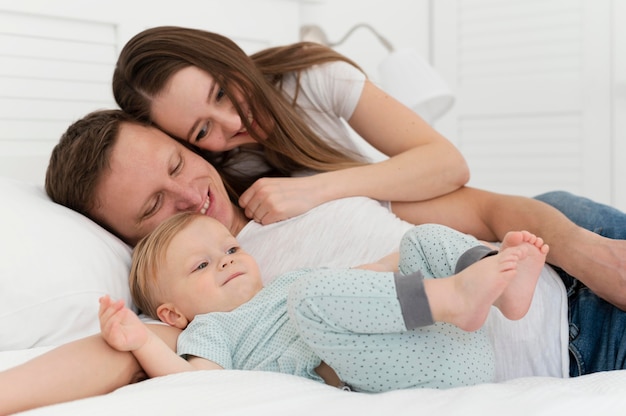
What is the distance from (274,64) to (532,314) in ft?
2.93

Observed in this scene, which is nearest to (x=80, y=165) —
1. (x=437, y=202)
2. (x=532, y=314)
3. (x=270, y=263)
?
(x=270, y=263)

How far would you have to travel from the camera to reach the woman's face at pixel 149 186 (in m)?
1.55

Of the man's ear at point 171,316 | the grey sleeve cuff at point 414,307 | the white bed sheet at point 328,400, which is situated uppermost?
the grey sleeve cuff at point 414,307

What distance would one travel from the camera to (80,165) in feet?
5.14

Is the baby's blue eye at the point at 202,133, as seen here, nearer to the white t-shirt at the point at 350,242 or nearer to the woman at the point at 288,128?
the woman at the point at 288,128

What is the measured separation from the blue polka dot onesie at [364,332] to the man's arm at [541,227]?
0.29m

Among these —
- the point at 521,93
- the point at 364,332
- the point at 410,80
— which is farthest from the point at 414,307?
the point at 521,93

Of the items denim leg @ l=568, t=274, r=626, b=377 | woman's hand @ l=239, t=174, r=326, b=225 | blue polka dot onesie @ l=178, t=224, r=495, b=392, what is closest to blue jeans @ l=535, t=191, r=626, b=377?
denim leg @ l=568, t=274, r=626, b=377

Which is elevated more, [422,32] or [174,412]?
[422,32]

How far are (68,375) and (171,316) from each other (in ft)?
1.03

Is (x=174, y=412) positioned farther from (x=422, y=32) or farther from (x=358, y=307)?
(x=422, y=32)

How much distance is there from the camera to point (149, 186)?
1.55 m

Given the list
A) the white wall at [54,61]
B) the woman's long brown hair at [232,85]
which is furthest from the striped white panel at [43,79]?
the woman's long brown hair at [232,85]

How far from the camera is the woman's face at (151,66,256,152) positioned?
5.48 feet
